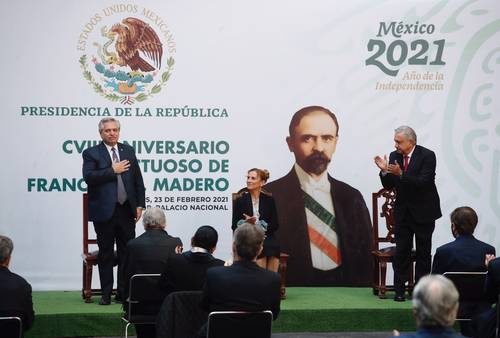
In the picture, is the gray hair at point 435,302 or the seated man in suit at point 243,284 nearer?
the gray hair at point 435,302

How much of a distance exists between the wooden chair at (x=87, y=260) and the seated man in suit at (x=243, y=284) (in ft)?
10.1

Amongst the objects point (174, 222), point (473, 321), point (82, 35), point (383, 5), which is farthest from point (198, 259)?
point (383, 5)

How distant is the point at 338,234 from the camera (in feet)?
28.3

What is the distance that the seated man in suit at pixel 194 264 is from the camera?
5242 millimetres

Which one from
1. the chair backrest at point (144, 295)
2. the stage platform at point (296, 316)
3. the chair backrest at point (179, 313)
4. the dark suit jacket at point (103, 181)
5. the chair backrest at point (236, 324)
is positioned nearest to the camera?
the chair backrest at point (236, 324)

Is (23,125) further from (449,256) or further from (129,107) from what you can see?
(449,256)

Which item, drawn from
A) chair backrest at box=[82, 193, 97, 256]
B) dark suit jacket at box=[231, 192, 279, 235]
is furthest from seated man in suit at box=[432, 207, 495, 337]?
chair backrest at box=[82, 193, 97, 256]

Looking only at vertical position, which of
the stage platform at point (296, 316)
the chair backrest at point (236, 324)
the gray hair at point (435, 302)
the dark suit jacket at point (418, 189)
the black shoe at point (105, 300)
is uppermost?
the dark suit jacket at point (418, 189)

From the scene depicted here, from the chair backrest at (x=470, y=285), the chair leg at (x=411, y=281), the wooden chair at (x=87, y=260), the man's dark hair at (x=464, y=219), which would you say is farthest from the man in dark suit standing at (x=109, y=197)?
the chair backrest at (x=470, y=285)

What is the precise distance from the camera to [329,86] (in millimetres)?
8602

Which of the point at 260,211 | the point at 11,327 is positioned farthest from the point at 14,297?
the point at 260,211

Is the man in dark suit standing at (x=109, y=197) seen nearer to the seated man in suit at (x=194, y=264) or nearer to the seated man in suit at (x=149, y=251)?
the seated man in suit at (x=149, y=251)

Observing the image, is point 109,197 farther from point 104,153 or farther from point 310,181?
point 310,181

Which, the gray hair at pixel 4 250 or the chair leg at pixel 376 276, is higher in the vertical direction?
the gray hair at pixel 4 250
